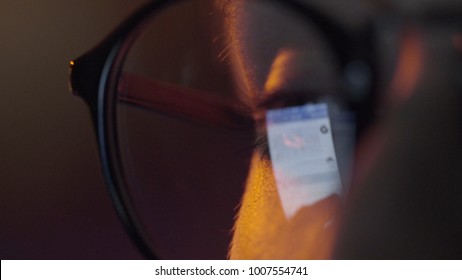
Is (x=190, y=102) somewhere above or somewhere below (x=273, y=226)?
above

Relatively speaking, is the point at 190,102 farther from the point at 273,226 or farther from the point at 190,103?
the point at 273,226

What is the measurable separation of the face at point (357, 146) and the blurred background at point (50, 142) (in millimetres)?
152

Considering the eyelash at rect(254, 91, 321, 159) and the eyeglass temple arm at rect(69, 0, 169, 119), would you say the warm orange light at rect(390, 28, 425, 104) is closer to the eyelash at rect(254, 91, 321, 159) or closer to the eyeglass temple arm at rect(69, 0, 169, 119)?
the eyelash at rect(254, 91, 321, 159)

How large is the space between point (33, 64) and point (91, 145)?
0.40 feet

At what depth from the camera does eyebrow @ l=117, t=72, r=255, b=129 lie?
78 cm

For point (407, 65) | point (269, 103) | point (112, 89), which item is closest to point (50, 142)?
point (112, 89)

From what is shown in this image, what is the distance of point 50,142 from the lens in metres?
0.82

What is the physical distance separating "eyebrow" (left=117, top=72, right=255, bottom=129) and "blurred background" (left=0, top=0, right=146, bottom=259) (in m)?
0.07

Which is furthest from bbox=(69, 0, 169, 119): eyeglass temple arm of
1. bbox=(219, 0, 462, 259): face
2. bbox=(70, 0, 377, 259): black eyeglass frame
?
bbox=(219, 0, 462, 259): face

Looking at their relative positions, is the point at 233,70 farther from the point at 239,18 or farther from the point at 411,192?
the point at 411,192

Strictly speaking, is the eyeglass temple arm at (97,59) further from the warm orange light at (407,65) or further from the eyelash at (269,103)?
the warm orange light at (407,65)

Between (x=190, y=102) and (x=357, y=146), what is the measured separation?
0.19 metres

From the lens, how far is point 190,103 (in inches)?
30.7

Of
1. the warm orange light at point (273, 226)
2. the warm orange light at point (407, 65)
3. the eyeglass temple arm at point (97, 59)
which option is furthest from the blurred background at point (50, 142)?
the warm orange light at point (407, 65)
